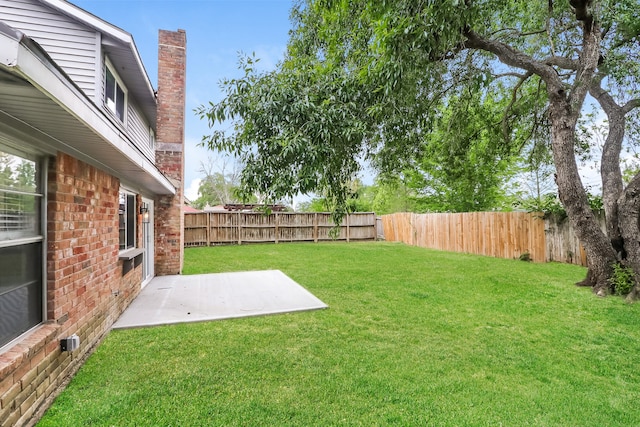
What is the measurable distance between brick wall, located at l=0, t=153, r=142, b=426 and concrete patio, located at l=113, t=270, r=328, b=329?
24.4 inches

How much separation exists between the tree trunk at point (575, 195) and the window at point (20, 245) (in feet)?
24.5

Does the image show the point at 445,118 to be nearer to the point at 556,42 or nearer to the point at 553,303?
the point at 556,42

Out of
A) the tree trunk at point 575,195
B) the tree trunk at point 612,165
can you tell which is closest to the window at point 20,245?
the tree trunk at point 575,195

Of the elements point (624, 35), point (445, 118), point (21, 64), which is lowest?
point (21, 64)

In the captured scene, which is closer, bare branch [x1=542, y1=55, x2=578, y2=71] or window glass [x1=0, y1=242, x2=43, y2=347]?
window glass [x1=0, y1=242, x2=43, y2=347]

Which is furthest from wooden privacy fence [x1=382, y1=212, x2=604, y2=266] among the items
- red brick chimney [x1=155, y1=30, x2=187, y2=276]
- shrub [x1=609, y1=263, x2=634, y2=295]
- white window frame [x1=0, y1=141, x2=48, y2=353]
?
white window frame [x1=0, y1=141, x2=48, y2=353]

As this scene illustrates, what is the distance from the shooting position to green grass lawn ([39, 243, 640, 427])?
2.41 m

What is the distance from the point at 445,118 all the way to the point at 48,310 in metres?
7.85

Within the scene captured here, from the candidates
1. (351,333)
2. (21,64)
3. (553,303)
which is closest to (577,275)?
(553,303)

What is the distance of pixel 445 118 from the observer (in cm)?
779

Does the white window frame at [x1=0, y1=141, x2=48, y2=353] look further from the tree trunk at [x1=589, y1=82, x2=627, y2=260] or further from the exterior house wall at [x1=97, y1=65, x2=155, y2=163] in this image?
the tree trunk at [x1=589, y1=82, x2=627, y2=260]

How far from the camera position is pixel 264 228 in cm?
1644

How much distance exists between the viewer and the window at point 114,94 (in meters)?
5.91

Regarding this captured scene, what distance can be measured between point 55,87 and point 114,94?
570cm
